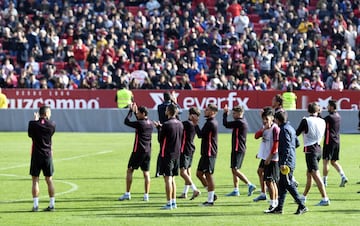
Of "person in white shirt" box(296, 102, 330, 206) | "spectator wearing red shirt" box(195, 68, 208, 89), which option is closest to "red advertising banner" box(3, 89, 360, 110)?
"spectator wearing red shirt" box(195, 68, 208, 89)

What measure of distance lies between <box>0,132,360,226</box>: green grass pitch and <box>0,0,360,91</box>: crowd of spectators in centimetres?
1103

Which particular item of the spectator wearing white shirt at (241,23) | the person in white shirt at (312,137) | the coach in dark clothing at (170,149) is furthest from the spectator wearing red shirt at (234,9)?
the coach in dark clothing at (170,149)

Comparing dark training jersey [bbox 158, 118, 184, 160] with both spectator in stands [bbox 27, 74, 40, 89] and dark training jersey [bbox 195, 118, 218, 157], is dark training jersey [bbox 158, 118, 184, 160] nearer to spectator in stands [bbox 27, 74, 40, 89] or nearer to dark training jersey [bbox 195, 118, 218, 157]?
dark training jersey [bbox 195, 118, 218, 157]

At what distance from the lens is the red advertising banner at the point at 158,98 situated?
4316cm

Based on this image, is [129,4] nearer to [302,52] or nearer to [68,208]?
[302,52]

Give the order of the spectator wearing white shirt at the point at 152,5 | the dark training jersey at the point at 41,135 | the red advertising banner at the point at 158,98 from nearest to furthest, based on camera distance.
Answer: the dark training jersey at the point at 41,135 < the red advertising banner at the point at 158,98 < the spectator wearing white shirt at the point at 152,5

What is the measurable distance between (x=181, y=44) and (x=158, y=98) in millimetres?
5214

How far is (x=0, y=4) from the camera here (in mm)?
53219

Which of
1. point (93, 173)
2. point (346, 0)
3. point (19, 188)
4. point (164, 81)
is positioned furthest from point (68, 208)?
point (346, 0)

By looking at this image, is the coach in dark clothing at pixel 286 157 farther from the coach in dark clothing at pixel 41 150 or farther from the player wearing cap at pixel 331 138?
the player wearing cap at pixel 331 138

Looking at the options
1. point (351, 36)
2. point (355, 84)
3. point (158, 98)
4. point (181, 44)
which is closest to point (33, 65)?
point (158, 98)

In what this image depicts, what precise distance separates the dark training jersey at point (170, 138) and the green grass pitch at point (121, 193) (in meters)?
1.08

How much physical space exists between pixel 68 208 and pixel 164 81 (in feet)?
81.0

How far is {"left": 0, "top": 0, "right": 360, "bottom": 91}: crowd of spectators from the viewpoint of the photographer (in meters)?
44.8
